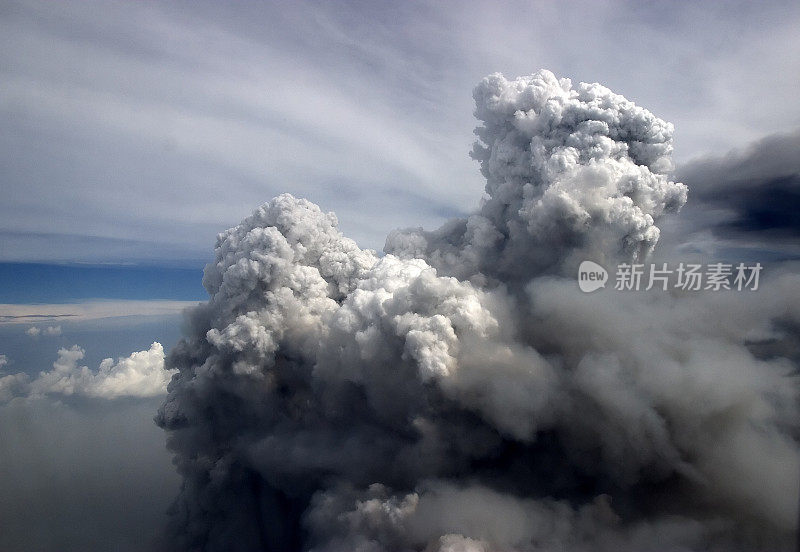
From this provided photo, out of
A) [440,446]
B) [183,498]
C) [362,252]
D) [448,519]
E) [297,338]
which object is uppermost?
[362,252]

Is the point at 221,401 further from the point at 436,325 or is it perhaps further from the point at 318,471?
the point at 436,325

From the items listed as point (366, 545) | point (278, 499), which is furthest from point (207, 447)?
point (366, 545)

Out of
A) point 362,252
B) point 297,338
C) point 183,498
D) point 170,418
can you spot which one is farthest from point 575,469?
point 183,498

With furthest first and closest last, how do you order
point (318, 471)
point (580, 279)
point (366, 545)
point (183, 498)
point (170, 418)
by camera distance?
point (183, 498), point (170, 418), point (318, 471), point (366, 545), point (580, 279)

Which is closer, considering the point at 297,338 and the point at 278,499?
the point at 297,338

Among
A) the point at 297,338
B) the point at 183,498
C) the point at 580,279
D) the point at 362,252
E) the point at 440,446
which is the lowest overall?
the point at 183,498

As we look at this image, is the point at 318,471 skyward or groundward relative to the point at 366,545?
skyward

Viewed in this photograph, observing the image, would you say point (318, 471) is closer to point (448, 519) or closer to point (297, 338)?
point (297, 338)

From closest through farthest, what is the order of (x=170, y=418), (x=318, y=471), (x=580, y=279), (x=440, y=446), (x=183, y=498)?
(x=580, y=279) → (x=440, y=446) → (x=318, y=471) → (x=170, y=418) → (x=183, y=498)

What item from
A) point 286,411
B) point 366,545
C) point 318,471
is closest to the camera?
point 366,545

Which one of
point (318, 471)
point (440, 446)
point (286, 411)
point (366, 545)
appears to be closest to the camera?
point (366, 545)
